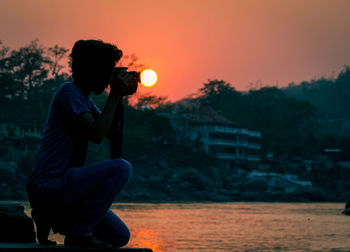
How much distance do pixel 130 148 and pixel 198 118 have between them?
13336 millimetres

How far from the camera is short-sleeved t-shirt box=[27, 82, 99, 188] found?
3418 mm

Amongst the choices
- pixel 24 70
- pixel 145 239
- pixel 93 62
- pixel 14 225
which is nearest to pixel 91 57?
pixel 93 62

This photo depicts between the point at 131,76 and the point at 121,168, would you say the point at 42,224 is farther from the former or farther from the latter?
the point at 131,76

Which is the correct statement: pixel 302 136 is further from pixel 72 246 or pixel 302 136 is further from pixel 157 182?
pixel 72 246

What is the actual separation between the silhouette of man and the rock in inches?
70.0

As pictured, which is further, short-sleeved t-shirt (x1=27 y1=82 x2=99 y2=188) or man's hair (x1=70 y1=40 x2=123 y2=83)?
man's hair (x1=70 y1=40 x2=123 y2=83)

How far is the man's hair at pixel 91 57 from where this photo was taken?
358 centimetres

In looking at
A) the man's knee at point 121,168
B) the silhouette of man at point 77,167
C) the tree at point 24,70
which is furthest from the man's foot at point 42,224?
the tree at point 24,70

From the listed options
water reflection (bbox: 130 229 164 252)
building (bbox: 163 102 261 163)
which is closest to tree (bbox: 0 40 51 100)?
building (bbox: 163 102 261 163)

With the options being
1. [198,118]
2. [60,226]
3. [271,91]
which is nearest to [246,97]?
[271,91]

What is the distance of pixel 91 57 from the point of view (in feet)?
11.8

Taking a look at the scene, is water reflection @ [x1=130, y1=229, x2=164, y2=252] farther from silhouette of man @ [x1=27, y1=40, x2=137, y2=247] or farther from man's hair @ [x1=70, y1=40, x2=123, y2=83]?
man's hair @ [x1=70, y1=40, x2=123, y2=83]

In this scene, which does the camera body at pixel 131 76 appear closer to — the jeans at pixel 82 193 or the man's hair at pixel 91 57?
the man's hair at pixel 91 57

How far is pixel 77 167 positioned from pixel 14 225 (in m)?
2.14
